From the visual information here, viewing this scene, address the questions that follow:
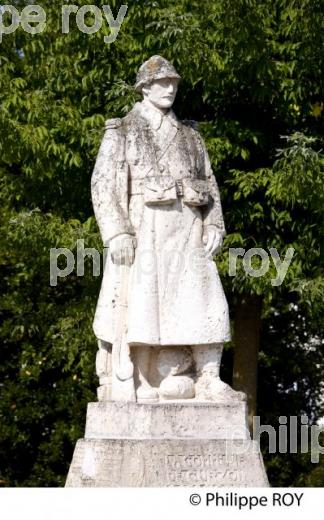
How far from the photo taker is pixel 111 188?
11320 mm

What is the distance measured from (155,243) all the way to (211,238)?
50 centimetres

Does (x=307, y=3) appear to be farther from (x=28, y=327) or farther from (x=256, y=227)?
(x=28, y=327)

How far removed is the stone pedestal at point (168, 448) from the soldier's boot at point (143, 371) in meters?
0.20

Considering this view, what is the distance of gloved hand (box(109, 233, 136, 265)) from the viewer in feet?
36.8

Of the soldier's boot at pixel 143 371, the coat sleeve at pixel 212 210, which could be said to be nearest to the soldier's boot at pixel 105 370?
the soldier's boot at pixel 143 371

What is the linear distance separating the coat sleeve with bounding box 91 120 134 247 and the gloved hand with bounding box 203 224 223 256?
2.05 feet

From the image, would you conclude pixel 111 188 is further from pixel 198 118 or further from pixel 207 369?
pixel 198 118

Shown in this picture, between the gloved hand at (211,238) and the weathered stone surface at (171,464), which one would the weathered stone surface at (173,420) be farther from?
the gloved hand at (211,238)

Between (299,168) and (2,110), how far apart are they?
3489mm

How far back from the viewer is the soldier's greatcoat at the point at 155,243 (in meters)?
11.2

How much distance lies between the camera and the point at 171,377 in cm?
1122

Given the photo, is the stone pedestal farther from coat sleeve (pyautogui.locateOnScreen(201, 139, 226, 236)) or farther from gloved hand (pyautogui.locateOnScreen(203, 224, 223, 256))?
coat sleeve (pyautogui.locateOnScreen(201, 139, 226, 236))

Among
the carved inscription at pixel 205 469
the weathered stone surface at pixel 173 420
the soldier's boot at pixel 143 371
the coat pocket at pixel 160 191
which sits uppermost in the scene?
the coat pocket at pixel 160 191

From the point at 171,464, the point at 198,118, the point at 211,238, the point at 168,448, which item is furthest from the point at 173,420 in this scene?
the point at 198,118
